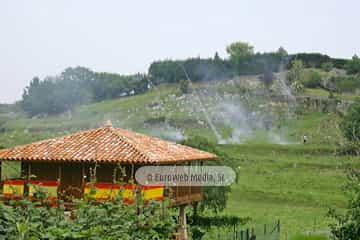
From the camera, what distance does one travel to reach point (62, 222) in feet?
20.7

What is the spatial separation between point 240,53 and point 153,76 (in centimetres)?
1717

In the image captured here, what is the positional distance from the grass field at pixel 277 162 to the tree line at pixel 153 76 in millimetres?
6631

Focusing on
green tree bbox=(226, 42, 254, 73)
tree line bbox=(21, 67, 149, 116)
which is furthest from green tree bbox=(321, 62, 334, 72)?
tree line bbox=(21, 67, 149, 116)

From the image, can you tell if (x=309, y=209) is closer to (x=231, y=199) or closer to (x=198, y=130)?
(x=231, y=199)

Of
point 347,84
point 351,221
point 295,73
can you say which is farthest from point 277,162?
point 295,73

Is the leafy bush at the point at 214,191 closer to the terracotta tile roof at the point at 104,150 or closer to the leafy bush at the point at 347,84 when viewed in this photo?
the terracotta tile roof at the point at 104,150

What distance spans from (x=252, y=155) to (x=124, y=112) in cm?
3961

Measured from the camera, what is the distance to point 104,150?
798 inches

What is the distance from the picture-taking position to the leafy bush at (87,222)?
571 cm

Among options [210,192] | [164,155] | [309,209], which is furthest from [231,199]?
[164,155]

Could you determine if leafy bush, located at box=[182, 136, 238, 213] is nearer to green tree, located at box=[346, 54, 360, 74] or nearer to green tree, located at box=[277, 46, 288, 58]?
green tree, located at box=[346, 54, 360, 74]

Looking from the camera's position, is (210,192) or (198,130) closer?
(210,192)

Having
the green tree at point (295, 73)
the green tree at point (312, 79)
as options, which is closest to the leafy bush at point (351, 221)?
the green tree at point (295, 73)

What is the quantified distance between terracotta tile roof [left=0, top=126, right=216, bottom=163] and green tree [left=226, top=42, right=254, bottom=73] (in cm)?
8316
